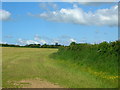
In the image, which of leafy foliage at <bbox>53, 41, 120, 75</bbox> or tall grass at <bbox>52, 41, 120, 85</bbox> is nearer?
tall grass at <bbox>52, 41, 120, 85</bbox>

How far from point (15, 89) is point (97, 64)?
8.58m

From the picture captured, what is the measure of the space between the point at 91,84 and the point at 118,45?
22.5ft

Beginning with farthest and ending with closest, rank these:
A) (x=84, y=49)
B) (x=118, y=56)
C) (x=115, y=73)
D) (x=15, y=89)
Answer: (x=84, y=49)
(x=118, y=56)
(x=115, y=73)
(x=15, y=89)

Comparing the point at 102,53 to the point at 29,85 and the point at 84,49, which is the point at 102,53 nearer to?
the point at 84,49

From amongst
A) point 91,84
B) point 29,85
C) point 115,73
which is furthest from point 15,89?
point 115,73

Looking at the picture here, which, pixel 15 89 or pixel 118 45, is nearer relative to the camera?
pixel 15 89

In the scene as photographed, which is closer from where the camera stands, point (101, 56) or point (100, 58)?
point (100, 58)

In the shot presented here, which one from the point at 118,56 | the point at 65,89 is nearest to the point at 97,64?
the point at 118,56

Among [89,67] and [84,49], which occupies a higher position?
A: [84,49]

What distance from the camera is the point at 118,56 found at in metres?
15.8

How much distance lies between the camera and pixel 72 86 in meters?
9.89

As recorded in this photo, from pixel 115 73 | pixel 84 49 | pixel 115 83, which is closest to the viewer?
pixel 115 83

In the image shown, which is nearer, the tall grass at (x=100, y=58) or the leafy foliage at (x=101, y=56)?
the tall grass at (x=100, y=58)

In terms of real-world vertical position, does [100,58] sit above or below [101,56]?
below
